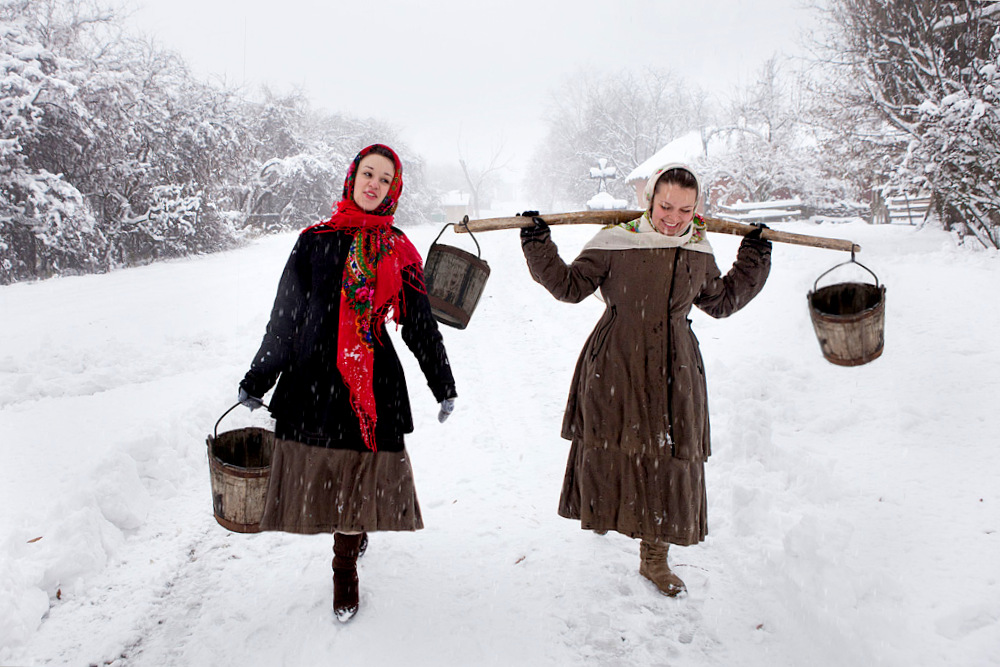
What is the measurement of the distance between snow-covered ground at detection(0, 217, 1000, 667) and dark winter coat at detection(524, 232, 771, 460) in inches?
32.9

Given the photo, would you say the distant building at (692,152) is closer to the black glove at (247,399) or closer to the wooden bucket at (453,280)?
the wooden bucket at (453,280)

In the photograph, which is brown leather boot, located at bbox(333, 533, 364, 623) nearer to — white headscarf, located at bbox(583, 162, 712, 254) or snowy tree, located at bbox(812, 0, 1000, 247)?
white headscarf, located at bbox(583, 162, 712, 254)

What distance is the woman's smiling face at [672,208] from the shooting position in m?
2.86

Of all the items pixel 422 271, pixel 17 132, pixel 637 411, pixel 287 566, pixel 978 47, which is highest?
pixel 978 47

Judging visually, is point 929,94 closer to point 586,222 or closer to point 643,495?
point 586,222

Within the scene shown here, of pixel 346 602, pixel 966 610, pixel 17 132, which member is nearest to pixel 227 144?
pixel 17 132

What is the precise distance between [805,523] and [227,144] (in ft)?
67.1

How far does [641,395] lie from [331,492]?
1.57 meters

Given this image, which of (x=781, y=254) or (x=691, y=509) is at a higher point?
(x=781, y=254)

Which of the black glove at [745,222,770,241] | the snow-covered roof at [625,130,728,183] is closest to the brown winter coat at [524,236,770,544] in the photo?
the black glove at [745,222,770,241]

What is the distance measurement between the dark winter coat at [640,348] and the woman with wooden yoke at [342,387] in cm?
76

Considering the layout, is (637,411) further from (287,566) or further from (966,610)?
(287,566)

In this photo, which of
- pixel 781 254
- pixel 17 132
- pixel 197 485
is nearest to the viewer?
pixel 197 485

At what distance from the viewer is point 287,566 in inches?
125
